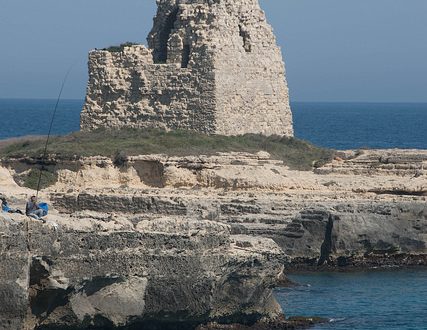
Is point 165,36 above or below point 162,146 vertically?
above

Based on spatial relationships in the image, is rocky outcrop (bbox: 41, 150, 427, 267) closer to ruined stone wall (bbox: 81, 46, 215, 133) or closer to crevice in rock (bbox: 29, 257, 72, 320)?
ruined stone wall (bbox: 81, 46, 215, 133)

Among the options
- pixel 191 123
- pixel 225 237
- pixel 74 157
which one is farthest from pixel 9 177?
pixel 225 237

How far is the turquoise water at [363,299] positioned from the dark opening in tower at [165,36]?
9.07m

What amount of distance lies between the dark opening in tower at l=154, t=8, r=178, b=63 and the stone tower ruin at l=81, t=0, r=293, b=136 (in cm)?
2

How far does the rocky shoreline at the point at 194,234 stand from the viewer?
857 inches

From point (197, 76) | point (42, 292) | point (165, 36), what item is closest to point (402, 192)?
point (197, 76)

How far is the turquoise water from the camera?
27.5 metres

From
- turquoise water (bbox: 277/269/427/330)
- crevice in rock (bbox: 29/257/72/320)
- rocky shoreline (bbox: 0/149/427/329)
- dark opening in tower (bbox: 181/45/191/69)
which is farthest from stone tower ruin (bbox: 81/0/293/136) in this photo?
crevice in rock (bbox: 29/257/72/320)

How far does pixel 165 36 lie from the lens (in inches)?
1558

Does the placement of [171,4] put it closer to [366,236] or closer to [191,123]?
[191,123]

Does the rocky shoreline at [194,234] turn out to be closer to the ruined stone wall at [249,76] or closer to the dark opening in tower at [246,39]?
the ruined stone wall at [249,76]

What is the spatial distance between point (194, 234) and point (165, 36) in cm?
1717

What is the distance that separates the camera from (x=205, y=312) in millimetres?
23219

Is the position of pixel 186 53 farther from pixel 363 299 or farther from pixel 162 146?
pixel 363 299
